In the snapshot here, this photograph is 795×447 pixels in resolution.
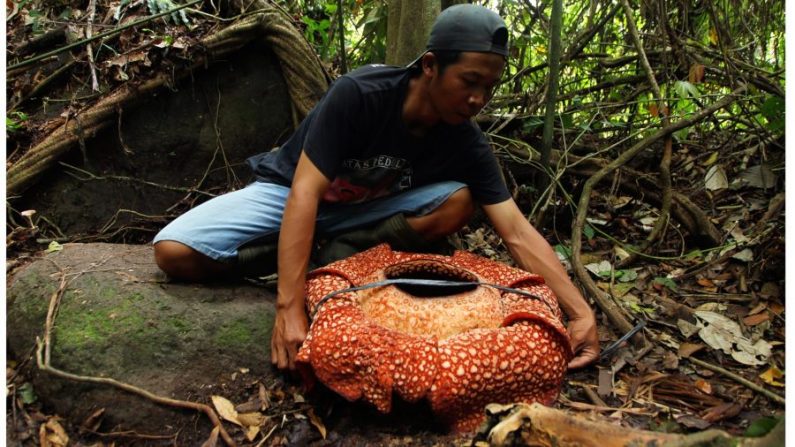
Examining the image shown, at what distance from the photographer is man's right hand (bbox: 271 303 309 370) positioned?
7.15 ft

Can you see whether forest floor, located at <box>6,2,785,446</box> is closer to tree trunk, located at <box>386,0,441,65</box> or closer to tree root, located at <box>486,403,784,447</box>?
tree root, located at <box>486,403,784,447</box>

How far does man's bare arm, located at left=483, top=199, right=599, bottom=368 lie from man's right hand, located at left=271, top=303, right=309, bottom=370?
41.3 inches

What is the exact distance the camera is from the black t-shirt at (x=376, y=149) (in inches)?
96.0

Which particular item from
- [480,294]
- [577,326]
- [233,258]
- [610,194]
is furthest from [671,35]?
[233,258]

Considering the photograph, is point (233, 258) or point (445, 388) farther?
point (233, 258)

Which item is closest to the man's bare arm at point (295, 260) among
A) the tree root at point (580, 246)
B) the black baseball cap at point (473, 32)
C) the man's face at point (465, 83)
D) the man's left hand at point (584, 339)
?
the man's face at point (465, 83)

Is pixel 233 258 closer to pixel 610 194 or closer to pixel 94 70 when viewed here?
pixel 94 70

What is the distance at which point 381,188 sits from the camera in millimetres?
2881

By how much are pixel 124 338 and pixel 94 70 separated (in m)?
2.23

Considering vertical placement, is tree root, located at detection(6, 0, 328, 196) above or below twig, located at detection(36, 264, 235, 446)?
above

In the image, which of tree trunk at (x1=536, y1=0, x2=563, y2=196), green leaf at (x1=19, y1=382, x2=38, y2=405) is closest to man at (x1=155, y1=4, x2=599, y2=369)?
green leaf at (x1=19, y1=382, x2=38, y2=405)

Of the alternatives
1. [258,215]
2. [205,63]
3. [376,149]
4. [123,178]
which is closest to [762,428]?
[376,149]

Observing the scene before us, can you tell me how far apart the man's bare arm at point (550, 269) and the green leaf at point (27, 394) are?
2.04 meters

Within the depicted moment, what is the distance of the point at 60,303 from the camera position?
235cm
